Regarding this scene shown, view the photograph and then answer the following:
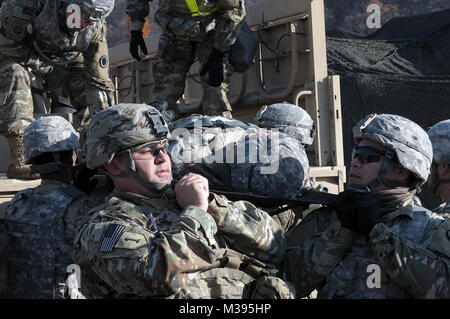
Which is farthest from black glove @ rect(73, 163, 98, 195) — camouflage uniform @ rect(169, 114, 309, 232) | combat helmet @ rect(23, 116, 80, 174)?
camouflage uniform @ rect(169, 114, 309, 232)

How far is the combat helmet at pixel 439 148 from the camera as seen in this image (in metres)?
3.97

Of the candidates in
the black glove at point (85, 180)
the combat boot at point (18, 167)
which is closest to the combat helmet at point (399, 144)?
the black glove at point (85, 180)

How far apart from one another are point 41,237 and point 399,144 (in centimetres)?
172

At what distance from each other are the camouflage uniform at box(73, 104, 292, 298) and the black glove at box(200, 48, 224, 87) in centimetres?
358

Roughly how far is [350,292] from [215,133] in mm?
1144

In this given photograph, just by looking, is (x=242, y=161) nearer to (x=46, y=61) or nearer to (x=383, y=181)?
(x=383, y=181)

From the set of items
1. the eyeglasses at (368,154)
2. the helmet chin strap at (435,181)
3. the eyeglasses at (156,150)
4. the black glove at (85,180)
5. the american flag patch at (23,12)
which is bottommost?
the helmet chin strap at (435,181)

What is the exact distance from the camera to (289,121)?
4672mm

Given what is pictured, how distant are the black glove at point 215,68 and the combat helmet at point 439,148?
2728 millimetres

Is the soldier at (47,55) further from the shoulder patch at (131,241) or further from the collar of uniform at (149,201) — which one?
the shoulder patch at (131,241)

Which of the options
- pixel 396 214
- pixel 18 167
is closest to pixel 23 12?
pixel 18 167

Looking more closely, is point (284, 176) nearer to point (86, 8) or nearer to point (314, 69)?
point (86, 8)

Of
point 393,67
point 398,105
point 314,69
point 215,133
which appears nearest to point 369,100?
point 398,105

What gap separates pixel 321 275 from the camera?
3.07 m
